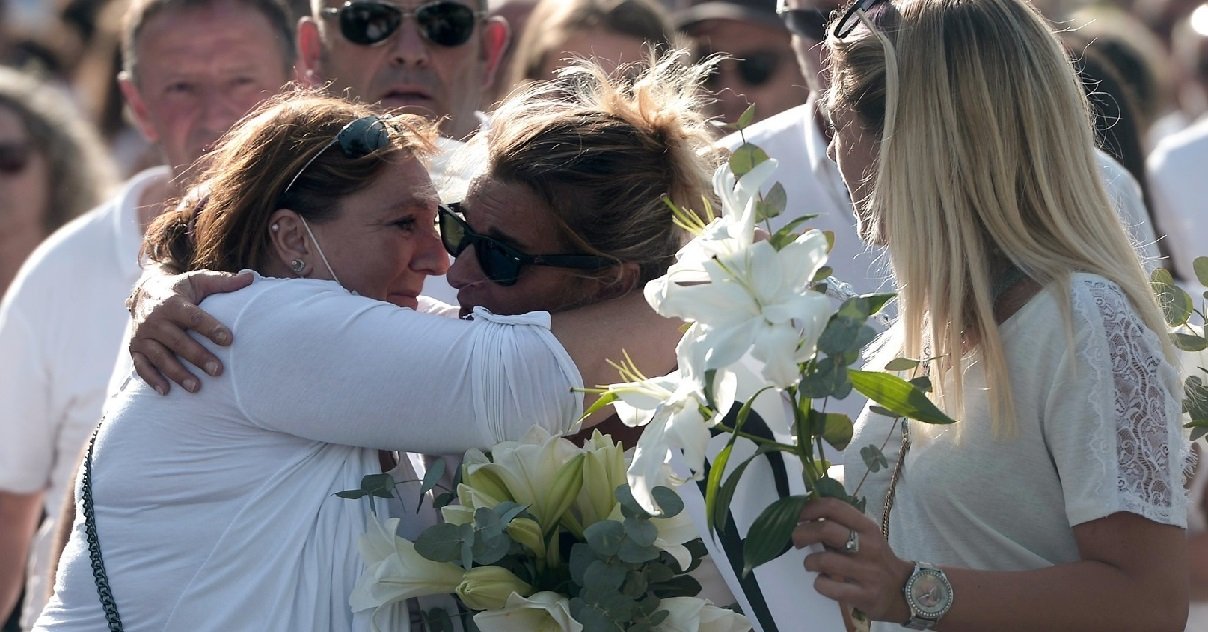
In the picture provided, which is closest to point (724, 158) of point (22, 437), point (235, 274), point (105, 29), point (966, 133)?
point (966, 133)

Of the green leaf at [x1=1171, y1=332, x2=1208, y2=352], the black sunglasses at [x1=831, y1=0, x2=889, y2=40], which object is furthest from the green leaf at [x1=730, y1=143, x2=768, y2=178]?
the green leaf at [x1=1171, y1=332, x2=1208, y2=352]

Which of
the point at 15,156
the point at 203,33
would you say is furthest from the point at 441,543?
the point at 15,156

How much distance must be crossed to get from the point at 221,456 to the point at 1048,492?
1.16m

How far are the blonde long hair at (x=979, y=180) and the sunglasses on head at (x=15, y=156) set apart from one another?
4.17 metres

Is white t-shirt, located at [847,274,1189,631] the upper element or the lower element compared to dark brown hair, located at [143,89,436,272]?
lower

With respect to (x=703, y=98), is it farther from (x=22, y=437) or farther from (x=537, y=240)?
(x=22, y=437)

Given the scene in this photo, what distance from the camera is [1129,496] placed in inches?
79.0

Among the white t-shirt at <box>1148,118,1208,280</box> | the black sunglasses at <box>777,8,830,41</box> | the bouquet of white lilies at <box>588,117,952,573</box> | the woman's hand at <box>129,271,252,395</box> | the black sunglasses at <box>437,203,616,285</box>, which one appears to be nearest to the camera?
the bouquet of white lilies at <box>588,117,952,573</box>

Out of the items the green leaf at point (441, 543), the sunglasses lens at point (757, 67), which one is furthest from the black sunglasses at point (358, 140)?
the sunglasses lens at point (757, 67)

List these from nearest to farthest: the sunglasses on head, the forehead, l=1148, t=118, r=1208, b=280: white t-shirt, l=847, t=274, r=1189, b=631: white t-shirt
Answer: l=847, t=274, r=1189, b=631: white t-shirt < the forehead < l=1148, t=118, r=1208, b=280: white t-shirt < the sunglasses on head

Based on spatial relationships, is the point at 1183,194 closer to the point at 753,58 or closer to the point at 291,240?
the point at 753,58

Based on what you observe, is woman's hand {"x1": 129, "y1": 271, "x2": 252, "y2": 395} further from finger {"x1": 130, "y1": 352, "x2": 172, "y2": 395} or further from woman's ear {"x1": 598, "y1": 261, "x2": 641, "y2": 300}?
woman's ear {"x1": 598, "y1": 261, "x2": 641, "y2": 300}

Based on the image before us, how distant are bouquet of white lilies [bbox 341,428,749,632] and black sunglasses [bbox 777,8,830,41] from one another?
1.68 m

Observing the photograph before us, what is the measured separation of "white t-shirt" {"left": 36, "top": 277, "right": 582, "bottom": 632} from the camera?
2307 mm
